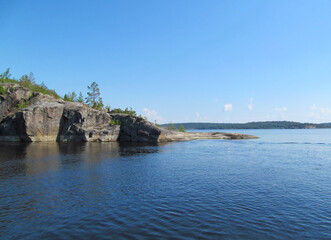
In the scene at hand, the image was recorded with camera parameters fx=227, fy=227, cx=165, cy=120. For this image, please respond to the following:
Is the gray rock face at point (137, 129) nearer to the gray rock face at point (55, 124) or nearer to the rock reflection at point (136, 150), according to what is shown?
the gray rock face at point (55, 124)

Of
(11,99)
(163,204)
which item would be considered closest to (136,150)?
(163,204)

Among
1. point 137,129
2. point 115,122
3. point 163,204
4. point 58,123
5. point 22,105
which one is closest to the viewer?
point 163,204

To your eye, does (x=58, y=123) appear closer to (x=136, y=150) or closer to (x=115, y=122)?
(x=115, y=122)

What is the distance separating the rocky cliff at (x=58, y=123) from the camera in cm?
7450

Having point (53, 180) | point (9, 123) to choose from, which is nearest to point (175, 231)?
point (53, 180)

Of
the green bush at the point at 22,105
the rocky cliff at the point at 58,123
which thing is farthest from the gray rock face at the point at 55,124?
the green bush at the point at 22,105

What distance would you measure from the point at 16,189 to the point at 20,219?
794 centimetres

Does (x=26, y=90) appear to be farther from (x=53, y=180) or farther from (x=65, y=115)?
(x=53, y=180)

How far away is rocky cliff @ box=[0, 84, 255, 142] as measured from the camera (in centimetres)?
7450

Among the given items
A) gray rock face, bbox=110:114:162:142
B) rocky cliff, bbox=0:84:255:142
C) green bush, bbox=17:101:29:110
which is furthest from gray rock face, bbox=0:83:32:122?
gray rock face, bbox=110:114:162:142

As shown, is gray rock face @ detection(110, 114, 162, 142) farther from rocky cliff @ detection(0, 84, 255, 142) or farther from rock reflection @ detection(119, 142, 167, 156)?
Answer: rock reflection @ detection(119, 142, 167, 156)

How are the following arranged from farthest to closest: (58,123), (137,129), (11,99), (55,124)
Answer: (137,129)
(11,99)
(58,123)
(55,124)

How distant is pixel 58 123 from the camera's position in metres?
79.9

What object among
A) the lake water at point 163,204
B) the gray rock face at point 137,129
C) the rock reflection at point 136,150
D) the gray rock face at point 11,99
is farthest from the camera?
the gray rock face at point 137,129
